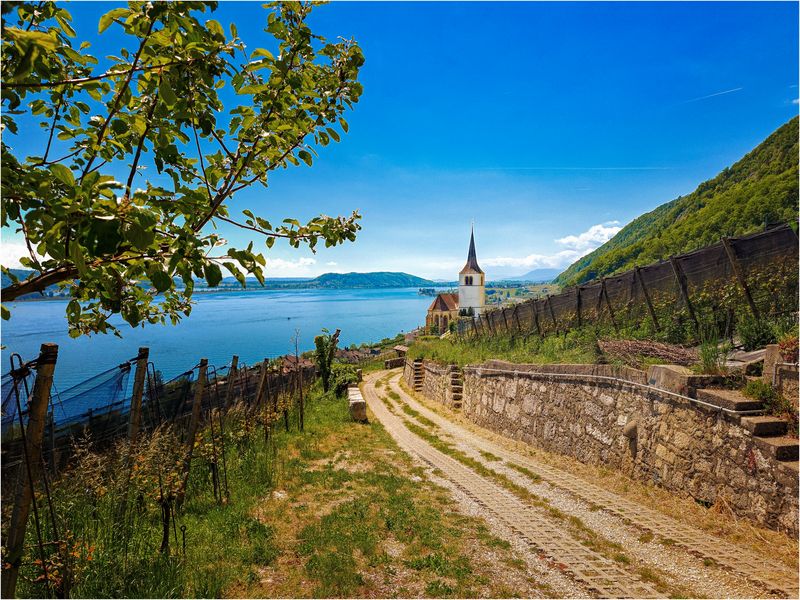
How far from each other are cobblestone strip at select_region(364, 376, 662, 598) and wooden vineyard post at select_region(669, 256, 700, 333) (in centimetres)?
538

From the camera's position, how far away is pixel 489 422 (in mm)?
14180

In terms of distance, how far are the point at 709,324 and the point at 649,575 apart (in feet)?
18.6

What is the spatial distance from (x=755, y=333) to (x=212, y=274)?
8.74 meters

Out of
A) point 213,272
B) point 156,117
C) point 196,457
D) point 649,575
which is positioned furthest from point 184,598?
point 649,575

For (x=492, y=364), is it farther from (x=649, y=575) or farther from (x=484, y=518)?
(x=649, y=575)

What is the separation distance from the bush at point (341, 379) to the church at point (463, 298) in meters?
57.9

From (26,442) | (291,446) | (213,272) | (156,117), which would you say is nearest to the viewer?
(213,272)

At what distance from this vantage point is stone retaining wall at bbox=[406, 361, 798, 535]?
16.4 feet

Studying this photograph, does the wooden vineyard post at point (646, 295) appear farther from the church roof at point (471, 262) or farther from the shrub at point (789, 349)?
the church roof at point (471, 262)

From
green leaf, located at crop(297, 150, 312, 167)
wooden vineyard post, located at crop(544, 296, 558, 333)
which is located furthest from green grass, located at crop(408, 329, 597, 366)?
green leaf, located at crop(297, 150, 312, 167)

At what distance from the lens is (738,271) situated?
7484mm

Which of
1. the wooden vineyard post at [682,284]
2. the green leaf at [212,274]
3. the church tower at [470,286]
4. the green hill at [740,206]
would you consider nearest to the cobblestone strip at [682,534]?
the wooden vineyard post at [682,284]

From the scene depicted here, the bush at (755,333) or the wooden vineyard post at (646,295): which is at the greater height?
the wooden vineyard post at (646,295)

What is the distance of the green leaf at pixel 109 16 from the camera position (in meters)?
1.80
